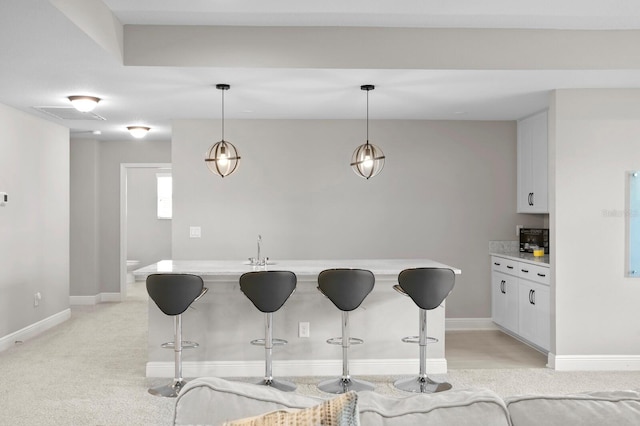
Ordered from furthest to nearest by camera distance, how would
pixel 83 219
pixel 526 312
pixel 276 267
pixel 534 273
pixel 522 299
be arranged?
pixel 83 219 < pixel 522 299 < pixel 526 312 < pixel 534 273 < pixel 276 267

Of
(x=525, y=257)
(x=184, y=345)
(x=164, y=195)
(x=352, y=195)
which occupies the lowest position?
(x=184, y=345)

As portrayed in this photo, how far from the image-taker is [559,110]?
538 centimetres

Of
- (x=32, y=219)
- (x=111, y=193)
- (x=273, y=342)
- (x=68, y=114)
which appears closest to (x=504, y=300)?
(x=273, y=342)

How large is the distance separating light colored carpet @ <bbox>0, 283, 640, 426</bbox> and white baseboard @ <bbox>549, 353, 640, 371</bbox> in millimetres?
98

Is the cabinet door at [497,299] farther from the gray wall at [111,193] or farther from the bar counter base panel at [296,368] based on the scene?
the gray wall at [111,193]

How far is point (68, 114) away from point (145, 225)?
214 inches

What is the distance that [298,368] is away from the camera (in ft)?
17.0

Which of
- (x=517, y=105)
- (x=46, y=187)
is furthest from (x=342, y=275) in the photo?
(x=46, y=187)

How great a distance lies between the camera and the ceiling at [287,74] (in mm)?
4043

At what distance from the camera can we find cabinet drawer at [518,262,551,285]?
5703 mm

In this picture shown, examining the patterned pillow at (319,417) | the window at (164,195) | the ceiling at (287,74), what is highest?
the ceiling at (287,74)

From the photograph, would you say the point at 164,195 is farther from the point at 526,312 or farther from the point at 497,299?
the point at 526,312

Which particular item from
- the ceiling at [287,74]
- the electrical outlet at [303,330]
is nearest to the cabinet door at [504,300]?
the ceiling at [287,74]

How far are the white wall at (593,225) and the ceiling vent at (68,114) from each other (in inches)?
186
